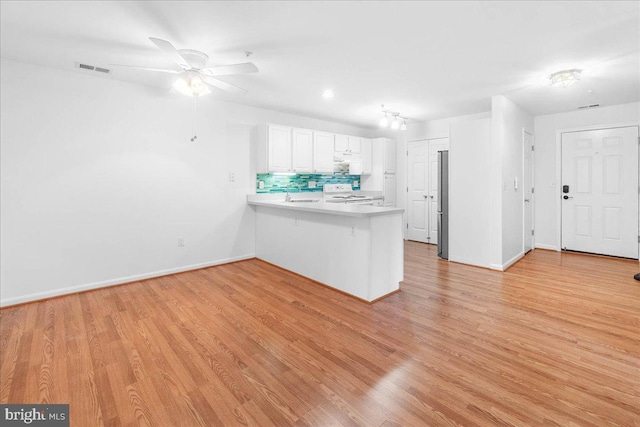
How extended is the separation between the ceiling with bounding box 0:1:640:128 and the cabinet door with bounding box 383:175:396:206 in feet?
8.55

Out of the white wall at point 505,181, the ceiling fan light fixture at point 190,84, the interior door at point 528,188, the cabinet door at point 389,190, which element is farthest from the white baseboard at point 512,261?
the ceiling fan light fixture at point 190,84

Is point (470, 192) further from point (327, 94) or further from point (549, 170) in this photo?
point (327, 94)

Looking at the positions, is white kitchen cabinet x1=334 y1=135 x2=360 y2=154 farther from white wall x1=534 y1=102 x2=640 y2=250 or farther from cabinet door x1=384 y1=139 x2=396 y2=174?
white wall x1=534 y1=102 x2=640 y2=250

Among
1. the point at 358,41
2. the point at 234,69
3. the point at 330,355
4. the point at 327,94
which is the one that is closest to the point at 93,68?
the point at 234,69

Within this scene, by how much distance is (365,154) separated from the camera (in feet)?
21.2

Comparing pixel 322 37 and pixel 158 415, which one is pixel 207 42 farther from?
pixel 158 415

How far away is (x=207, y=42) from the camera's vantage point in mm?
2625

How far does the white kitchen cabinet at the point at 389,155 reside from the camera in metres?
6.37

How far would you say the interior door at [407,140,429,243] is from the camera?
6.14m

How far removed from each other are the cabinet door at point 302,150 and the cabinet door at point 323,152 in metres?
0.10

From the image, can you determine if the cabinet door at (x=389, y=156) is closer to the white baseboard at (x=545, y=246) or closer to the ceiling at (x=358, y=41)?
the ceiling at (x=358, y=41)

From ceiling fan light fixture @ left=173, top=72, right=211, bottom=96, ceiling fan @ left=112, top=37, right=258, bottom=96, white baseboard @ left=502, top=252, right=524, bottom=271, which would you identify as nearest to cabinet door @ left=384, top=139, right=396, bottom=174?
white baseboard @ left=502, top=252, right=524, bottom=271

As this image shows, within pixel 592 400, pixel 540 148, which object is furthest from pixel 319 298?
pixel 540 148

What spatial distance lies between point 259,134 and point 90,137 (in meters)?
2.23
